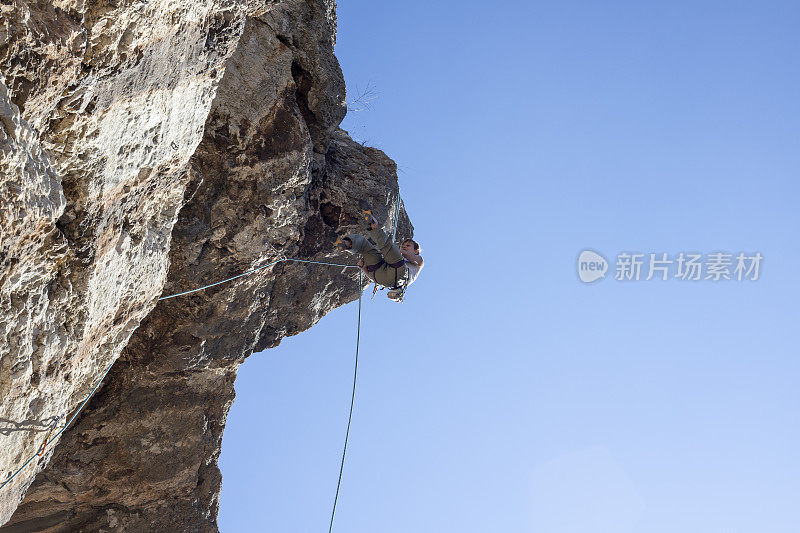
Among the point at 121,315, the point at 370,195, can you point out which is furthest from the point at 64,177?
the point at 370,195

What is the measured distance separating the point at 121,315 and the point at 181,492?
3727 mm

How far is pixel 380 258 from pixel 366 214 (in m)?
0.77

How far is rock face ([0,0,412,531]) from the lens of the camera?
11.1ft

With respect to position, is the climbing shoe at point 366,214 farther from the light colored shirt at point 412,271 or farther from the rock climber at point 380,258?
the light colored shirt at point 412,271

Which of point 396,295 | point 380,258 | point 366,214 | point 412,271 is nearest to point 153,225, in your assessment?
point 366,214

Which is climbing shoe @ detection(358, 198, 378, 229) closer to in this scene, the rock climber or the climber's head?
the rock climber

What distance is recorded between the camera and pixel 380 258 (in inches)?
298

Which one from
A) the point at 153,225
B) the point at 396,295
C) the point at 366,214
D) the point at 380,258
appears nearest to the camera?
the point at 153,225

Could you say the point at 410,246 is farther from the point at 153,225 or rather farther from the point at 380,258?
the point at 153,225

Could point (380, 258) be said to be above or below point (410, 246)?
below

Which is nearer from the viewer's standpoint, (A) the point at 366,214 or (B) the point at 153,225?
(B) the point at 153,225

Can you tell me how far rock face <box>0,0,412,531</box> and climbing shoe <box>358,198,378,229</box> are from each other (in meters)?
0.21

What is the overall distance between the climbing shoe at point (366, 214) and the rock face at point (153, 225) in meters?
0.21

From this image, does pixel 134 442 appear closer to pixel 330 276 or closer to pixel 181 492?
pixel 181 492
